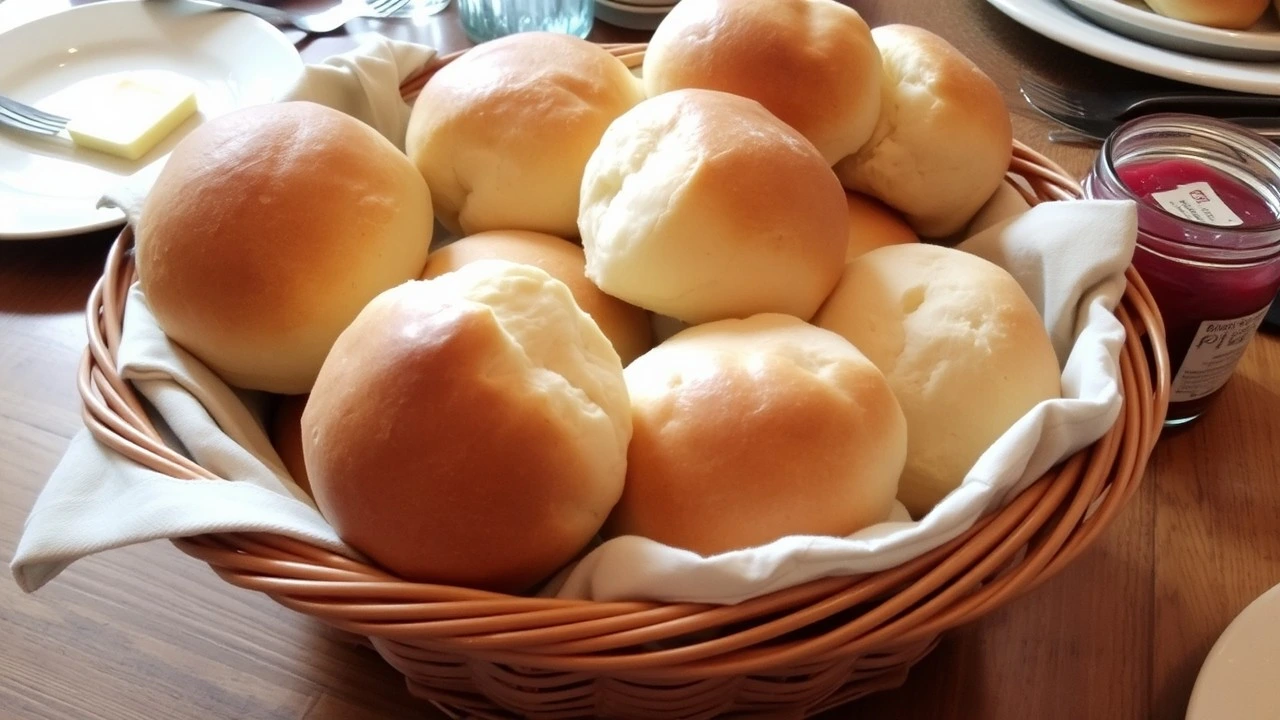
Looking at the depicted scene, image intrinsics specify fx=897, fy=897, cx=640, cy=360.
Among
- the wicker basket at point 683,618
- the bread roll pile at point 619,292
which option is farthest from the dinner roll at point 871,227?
the wicker basket at point 683,618

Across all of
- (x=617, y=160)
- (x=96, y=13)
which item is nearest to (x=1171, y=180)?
(x=617, y=160)

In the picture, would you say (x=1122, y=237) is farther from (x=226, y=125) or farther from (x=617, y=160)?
(x=226, y=125)

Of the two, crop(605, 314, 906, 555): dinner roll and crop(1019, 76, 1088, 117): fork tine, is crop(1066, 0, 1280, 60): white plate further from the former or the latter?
crop(605, 314, 906, 555): dinner roll

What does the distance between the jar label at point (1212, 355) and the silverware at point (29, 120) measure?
1.15 m

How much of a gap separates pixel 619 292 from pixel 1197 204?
0.53 m

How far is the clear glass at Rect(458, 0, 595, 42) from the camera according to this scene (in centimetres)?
112

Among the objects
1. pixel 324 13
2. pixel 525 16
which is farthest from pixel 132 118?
pixel 525 16

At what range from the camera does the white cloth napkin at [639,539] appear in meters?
0.45

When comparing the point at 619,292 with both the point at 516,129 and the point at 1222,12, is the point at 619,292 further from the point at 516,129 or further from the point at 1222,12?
the point at 1222,12

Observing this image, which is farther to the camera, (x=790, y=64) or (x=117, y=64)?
(x=117, y=64)

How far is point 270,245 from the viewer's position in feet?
1.95

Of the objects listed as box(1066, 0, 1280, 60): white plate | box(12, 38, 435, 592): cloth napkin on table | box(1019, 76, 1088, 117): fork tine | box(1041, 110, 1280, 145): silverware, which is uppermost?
box(12, 38, 435, 592): cloth napkin on table

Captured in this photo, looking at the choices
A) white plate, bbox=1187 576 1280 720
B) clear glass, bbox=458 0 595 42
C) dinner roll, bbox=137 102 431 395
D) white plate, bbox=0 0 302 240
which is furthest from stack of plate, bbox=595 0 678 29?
white plate, bbox=1187 576 1280 720

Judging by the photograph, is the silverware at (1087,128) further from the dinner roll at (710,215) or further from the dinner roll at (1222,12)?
the dinner roll at (710,215)
